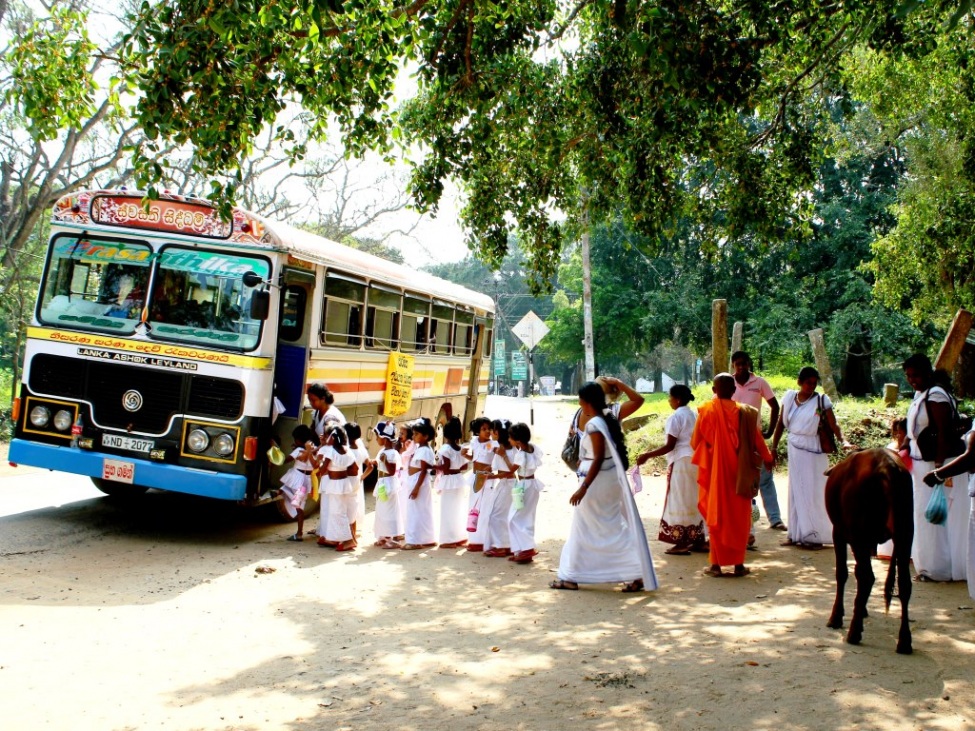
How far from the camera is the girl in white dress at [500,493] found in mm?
8875

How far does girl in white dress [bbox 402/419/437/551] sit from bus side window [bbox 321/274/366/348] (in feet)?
5.75

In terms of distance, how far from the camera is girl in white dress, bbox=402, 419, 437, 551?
30.2 ft

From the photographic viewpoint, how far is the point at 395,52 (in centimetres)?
843

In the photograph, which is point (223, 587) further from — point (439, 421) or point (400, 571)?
point (439, 421)

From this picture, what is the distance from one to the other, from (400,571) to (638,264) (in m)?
32.6

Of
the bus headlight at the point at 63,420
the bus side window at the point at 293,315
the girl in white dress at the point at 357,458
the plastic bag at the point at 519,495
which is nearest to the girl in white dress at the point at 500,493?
the plastic bag at the point at 519,495

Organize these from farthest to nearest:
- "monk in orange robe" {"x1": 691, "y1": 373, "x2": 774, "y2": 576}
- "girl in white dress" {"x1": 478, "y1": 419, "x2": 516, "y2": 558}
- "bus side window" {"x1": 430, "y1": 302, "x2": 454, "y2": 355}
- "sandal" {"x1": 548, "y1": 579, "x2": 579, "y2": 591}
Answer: "bus side window" {"x1": 430, "y1": 302, "x2": 454, "y2": 355}, "girl in white dress" {"x1": 478, "y1": 419, "x2": 516, "y2": 558}, "monk in orange robe" {"x1": 691, "y1": 373, "x2": 774, "y2": 576}, "sandal" {"x1": 548, "y1": 579, "x2": 579, "y2": 591}

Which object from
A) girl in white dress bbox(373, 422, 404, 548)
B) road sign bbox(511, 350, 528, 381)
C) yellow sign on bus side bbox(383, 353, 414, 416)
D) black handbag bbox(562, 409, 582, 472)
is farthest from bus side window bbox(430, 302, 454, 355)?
road sign bbox(511, 350, 528, 381)

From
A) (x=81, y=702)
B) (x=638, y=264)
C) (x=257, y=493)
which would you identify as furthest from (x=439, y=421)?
(x=638, y=264)

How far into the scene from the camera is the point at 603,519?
752 cm

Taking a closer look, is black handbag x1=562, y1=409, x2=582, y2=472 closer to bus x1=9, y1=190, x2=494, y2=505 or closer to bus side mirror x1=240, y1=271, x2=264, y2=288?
bus x1=9, y1=190, x2=494, y2=505

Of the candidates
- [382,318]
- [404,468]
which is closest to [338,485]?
[404,468]

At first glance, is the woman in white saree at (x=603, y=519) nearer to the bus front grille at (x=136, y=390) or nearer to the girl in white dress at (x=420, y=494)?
the girl in white dress at (x=420, y=494)

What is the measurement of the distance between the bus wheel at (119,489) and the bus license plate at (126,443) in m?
1.48
